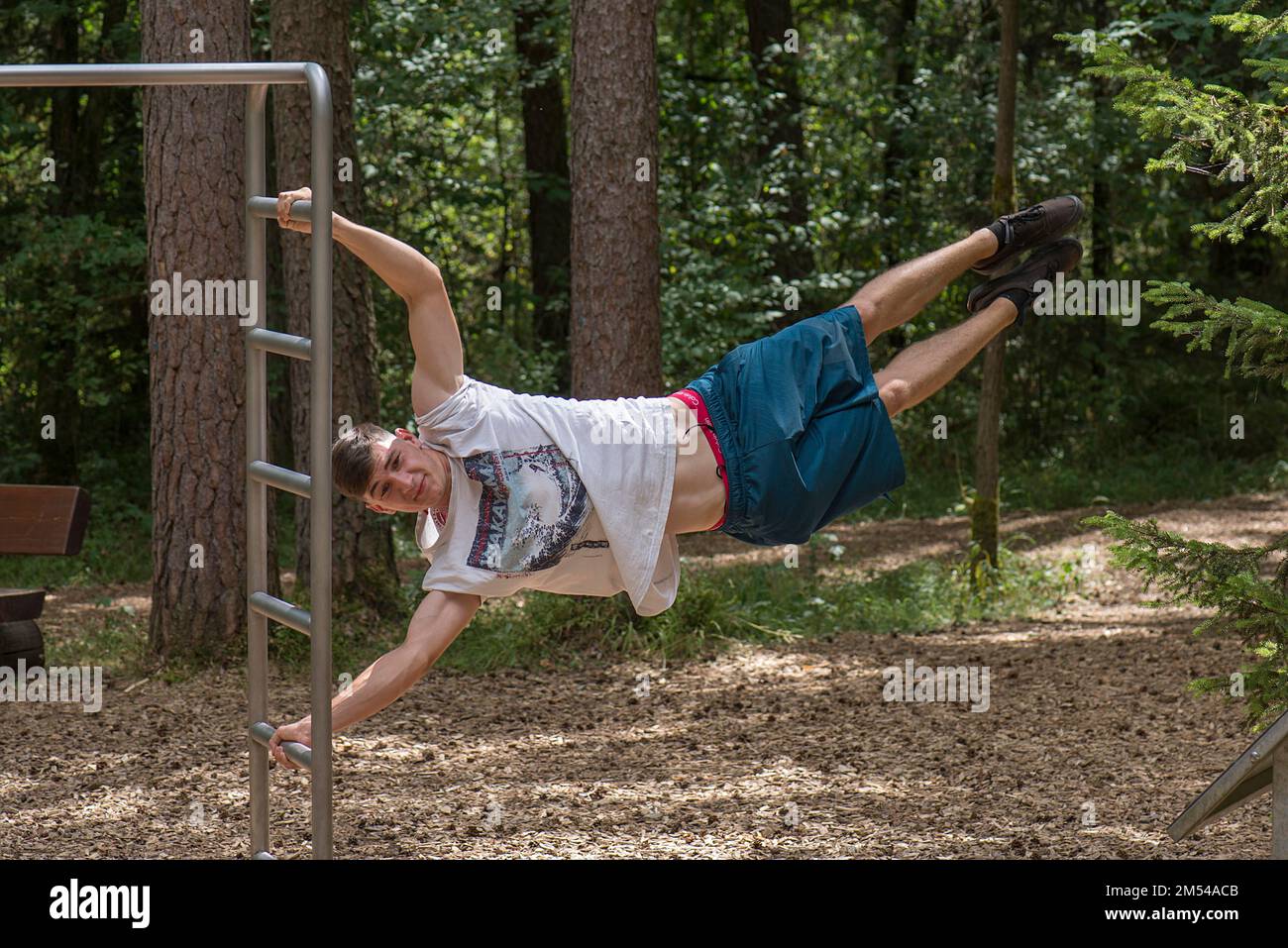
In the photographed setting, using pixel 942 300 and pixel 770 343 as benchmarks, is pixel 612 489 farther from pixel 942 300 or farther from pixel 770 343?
pixel 942 300

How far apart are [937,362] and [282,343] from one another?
1781mm

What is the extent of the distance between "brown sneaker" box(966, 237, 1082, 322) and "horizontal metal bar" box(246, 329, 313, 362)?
76.1 inches

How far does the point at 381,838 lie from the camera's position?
4.95m

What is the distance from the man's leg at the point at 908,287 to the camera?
399 cm

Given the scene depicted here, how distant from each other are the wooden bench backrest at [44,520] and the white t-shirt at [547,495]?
10.3 feet

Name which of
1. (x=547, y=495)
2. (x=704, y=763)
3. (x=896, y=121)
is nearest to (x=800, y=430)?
(x=547, y=495)

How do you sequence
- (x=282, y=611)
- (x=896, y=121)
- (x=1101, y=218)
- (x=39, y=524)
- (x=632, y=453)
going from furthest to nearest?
(x=1101, y=218) → (x=896, y=121) → (x=39, y=524) → (x=632, y=453) → (x=282, y=611)

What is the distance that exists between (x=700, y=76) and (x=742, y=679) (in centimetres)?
803

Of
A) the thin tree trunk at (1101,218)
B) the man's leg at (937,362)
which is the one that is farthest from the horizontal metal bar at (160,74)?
the thin tree trunk at (1101,218)

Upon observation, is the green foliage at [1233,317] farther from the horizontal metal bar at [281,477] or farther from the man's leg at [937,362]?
the horizontal metal bar at [281,477]

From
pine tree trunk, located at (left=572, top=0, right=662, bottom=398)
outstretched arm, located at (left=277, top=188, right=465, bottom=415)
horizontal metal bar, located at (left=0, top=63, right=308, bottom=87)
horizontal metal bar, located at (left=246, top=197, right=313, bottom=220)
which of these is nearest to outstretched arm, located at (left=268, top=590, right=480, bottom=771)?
outstretched arm, located at (left=277, top=188, right=465, bottom=415)

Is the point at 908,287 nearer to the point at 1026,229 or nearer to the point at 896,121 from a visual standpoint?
the point at 1026,229

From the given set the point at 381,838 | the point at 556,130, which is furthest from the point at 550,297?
the point at 381,838

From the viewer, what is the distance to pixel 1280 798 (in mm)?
2721
